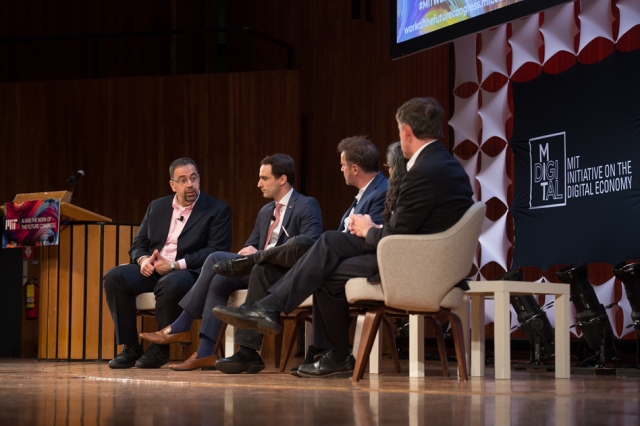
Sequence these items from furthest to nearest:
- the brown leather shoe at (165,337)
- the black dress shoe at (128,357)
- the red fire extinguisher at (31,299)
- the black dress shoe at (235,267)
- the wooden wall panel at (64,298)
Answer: the red fire extinguisher at (31,299) → the wooden wall panel at (64,298) → the black dress shoe at (128,357) → the brown leather shoe at (165,337) → the black dress shoe at (235,267)

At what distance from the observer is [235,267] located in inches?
152

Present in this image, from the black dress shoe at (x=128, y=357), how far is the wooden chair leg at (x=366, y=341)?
1.57 meters

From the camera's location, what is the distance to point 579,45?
589 cm

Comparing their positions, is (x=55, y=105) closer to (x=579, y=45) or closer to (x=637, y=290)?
(x=579, y=45)

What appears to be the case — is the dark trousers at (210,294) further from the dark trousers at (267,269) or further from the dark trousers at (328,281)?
the dark trousers at (328,281)

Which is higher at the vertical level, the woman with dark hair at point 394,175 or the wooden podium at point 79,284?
the woman with dark hair at point 394,175

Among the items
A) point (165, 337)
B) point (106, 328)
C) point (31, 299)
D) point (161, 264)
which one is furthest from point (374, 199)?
point (31, 299)

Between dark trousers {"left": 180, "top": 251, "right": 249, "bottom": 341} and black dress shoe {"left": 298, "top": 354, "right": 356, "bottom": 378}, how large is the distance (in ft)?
2.41

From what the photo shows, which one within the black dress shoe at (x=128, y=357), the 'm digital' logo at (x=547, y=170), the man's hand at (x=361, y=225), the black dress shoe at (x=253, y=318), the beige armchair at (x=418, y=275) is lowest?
the black dress shoe at (x=128, y=357)

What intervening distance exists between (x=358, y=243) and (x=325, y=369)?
20.0 inches

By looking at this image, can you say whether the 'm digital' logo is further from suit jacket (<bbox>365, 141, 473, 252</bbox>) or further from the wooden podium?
the wooden podium

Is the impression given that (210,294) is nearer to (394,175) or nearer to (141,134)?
(394,175)

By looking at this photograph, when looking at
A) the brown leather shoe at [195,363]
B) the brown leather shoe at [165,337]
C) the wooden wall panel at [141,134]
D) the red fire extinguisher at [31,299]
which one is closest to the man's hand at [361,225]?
the brown leather shoe at [195,363]

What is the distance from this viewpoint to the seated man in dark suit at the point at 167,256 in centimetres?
447
